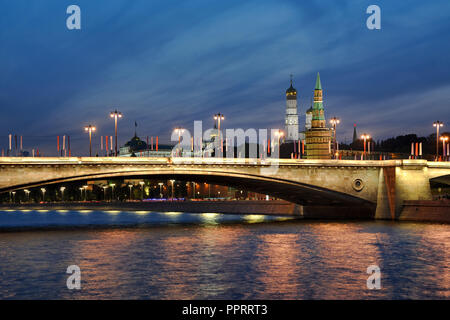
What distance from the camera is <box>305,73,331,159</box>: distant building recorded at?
165625 mm

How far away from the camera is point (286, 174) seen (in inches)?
2576

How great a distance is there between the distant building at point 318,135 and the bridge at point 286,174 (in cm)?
9142

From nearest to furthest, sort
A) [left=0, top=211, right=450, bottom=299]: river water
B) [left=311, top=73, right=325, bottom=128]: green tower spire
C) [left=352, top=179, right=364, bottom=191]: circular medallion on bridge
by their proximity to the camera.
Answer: [left=0, top=211, right=450, bottom=299]: river water → [left=352, top=179, right=364, bottom=191]: circular medallion on bridge → [left=311, top=73, right=325, bottom=128]: green tower spire

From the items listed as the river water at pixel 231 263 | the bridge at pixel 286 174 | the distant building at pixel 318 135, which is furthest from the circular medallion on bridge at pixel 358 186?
the distant building at pixel 318 135

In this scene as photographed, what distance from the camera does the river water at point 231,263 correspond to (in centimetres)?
2738

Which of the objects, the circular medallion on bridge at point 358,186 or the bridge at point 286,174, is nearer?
the bridge at point 286,174

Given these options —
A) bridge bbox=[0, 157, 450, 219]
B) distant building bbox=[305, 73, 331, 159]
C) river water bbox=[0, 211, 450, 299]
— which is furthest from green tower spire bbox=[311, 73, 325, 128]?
river water bbox=[0, 211, 450, 299]

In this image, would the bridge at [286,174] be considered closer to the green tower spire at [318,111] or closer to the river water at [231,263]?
the river water at [231,263]

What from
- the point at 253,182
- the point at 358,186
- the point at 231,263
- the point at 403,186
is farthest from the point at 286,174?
the point at 231,263

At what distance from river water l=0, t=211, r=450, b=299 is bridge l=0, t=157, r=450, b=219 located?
20.3ft

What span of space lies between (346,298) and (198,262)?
1247cm

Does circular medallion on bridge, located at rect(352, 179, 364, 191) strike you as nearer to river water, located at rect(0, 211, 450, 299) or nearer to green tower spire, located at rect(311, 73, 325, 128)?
river water, located at rect(0, 211, 450, 299)

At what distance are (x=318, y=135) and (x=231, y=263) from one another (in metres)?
133

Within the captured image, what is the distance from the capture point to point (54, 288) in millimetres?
28016
